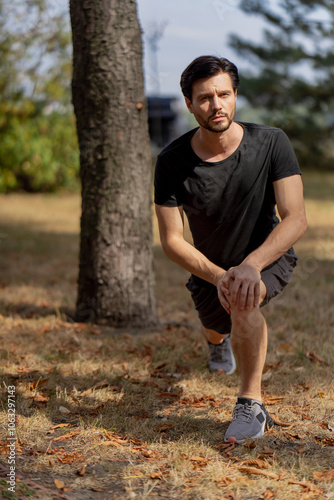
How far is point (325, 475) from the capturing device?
2.56 m

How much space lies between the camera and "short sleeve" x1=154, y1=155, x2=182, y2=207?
3213 mm

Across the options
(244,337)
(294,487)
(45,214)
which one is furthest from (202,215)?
(45,214)

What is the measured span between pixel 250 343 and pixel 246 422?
38 centimetres

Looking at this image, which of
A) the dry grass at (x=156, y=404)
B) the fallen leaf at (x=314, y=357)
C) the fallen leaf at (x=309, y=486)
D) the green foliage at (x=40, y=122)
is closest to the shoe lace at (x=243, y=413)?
Answer: the dry grass at (x=156, y=404)

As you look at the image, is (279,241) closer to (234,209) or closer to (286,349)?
(234,209)

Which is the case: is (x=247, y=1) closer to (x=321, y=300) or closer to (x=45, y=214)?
(x=45, y=214)

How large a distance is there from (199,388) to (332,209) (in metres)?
9.54

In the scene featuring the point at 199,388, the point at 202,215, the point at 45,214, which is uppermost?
the point at 202,215

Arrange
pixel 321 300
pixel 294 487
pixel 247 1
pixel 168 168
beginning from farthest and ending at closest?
pixel 247 1 → pixel 321 300 → pixel 168 168 → pixel 294 487

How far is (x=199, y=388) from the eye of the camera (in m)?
3.73

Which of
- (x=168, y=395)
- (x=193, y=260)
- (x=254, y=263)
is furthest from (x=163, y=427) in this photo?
(x=254, y=263)

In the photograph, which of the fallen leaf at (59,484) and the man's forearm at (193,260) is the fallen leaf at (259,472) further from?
the man's forearm at (193,260)

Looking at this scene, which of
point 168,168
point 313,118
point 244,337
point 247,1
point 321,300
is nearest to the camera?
point 244,337

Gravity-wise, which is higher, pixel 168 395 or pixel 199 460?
pixel 199 460
